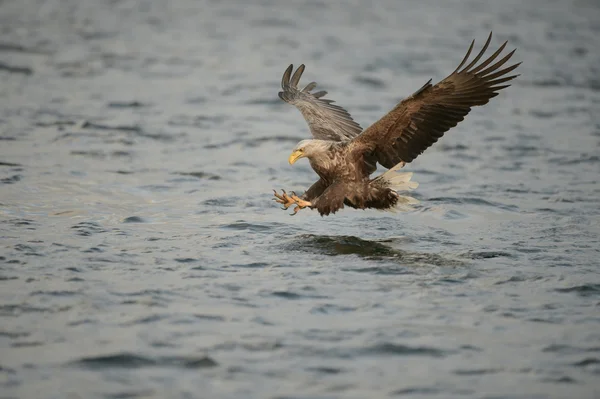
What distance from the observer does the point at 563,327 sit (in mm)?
5957

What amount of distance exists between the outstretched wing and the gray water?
0.76 meters

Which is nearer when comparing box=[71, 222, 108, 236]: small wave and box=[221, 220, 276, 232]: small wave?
box=[71, 222, 108, 236]: small wave

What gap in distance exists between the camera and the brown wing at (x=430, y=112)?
7.32m

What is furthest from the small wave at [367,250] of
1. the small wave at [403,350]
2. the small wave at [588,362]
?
→ the small wave at [588,362]

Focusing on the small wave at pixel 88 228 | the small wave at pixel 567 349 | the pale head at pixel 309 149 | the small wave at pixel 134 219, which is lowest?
the small wave at pixel 567 349

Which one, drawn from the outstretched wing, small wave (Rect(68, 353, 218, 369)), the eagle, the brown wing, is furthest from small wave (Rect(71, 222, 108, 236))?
small wave (Rect(68, 353, 218, 369))

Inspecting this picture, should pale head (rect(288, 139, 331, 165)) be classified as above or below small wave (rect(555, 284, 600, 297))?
above

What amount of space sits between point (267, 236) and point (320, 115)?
5.02ft

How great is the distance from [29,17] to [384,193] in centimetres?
1204

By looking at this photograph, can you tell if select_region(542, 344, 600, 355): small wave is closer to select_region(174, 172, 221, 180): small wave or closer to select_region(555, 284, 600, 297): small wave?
select_region(555, 284, 600, 297): small wave

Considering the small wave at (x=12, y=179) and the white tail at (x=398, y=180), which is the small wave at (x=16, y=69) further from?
the white tail at (x=398, y=180)

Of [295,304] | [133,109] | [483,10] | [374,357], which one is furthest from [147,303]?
[483,10]

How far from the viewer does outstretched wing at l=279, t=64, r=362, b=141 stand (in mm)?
8508

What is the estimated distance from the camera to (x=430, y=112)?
24.6 ft
